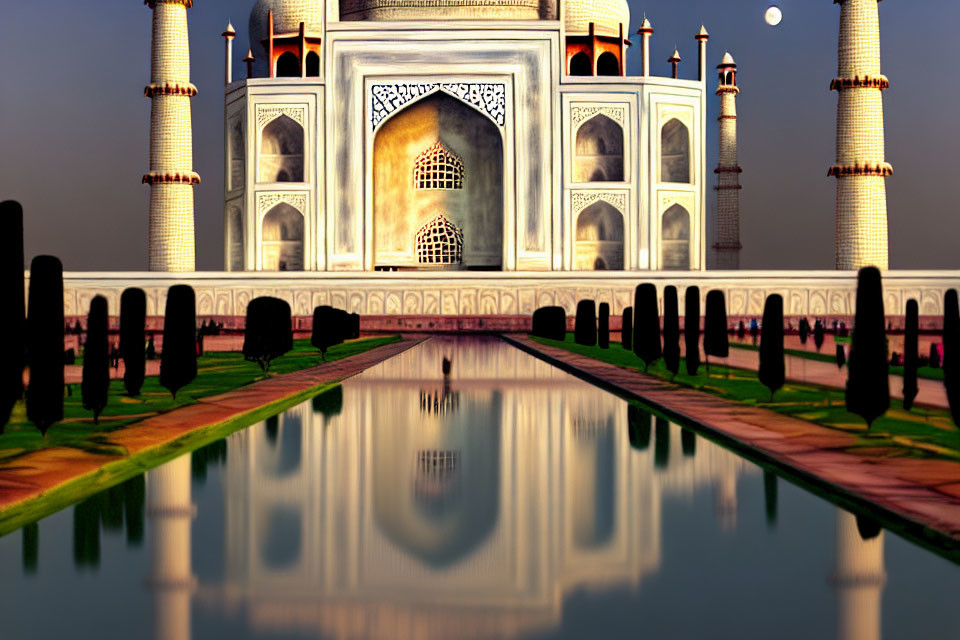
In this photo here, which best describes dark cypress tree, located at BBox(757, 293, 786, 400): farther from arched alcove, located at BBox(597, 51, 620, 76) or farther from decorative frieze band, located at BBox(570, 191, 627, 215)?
arched alcove, located at BBox(597, 51, 620, 76)

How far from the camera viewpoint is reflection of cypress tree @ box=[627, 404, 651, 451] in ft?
20.2

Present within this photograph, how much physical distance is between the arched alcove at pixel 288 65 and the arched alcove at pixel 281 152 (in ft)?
8.11

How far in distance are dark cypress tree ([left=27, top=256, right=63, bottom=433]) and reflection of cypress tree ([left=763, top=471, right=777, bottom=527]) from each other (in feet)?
12.6

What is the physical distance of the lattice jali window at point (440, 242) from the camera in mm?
26719

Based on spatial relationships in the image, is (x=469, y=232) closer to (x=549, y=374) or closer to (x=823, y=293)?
(x=823, y=293)

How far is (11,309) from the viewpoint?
6.45 metres

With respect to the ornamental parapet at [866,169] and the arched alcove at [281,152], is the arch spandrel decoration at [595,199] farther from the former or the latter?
the arched alcove at [281,152]

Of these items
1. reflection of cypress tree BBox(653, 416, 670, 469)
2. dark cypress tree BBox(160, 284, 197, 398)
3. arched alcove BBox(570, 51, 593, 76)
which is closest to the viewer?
reflection of cypress tree BBox(653, 416, 670, 469)

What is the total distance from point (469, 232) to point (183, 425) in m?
20.4

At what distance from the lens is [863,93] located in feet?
75.3

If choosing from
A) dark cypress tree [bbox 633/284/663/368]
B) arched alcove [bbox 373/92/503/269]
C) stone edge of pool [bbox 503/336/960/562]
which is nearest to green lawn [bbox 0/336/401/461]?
stone edge of pool [bbox 503/336/960/562]

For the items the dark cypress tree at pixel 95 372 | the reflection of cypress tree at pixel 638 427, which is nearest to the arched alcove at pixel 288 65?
the reflection of cypress tree at pixel 638 427

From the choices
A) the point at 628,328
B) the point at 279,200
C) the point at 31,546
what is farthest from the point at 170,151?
the point at 31,546

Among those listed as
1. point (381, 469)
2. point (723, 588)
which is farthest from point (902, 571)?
point (381, 469)
